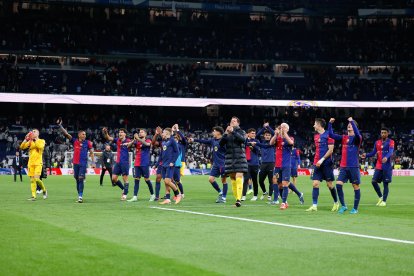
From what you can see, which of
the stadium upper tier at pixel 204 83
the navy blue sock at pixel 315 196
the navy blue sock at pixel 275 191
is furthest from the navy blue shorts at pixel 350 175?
the stadium upper tier at pixel 204 83

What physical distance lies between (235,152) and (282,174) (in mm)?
2075

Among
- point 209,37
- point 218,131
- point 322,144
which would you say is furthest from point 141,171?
point 209,37

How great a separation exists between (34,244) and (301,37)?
68974 millimetres

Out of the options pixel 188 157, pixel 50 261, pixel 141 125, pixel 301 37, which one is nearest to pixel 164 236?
pixel 50 261

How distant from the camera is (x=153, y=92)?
7062 centimetres

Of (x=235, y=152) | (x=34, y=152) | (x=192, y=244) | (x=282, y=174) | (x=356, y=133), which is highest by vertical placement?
(x=356, y=133)

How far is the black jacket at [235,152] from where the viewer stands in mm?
21281

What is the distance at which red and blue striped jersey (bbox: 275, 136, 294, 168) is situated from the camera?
22.7 m

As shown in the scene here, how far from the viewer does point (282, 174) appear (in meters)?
22.6

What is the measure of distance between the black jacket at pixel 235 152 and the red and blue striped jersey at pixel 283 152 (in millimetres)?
1837

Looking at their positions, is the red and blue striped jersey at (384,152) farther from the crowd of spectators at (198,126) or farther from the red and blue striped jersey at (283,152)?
the crowd of spectators at (198,126)

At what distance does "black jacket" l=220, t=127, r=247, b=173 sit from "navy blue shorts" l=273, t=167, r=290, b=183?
1561 mm

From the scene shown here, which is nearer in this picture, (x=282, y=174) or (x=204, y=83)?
(x=282, y=174)

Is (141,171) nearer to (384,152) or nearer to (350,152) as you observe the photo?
(350,152)
